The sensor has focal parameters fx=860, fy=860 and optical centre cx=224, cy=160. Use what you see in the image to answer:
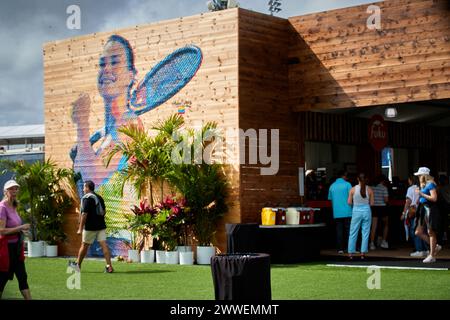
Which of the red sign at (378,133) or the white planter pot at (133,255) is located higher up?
the red sign at (378,133)

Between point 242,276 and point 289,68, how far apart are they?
9885mm

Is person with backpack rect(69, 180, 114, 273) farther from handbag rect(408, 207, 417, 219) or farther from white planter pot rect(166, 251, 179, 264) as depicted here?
handbag rect(408, 207, 417, 219)

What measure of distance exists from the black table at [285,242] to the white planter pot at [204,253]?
0.99 meters

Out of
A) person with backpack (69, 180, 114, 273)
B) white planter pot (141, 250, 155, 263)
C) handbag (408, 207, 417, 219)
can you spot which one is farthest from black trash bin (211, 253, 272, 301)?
white planter pot (141, 250, 155, 263)

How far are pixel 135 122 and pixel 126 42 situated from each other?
178 centimetres

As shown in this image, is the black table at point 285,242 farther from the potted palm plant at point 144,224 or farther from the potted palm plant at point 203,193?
the potted palm plant at point 144,224

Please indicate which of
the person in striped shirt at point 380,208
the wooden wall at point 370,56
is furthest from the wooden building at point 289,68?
the person in striped shirt at point 380,208

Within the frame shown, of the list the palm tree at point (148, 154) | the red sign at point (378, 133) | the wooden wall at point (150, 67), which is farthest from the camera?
the red sign at point (378, 133)

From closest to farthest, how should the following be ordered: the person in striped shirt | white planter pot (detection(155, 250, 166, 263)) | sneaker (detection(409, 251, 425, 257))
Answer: sneaker (detection(409, 251, 425, 257))
white planter pot (detection(155, 250, 166, 263))
the person in striped shirt

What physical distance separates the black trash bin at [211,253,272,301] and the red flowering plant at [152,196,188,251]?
8162 mm

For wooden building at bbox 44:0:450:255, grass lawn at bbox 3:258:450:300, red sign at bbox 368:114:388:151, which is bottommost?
grass lawn at bbox 3:258:450:300

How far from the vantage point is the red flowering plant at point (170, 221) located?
16.6 m

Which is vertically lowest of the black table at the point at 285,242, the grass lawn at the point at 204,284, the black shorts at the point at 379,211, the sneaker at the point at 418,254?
the grass lawn at the point at 204,284

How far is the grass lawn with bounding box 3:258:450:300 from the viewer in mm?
11430
